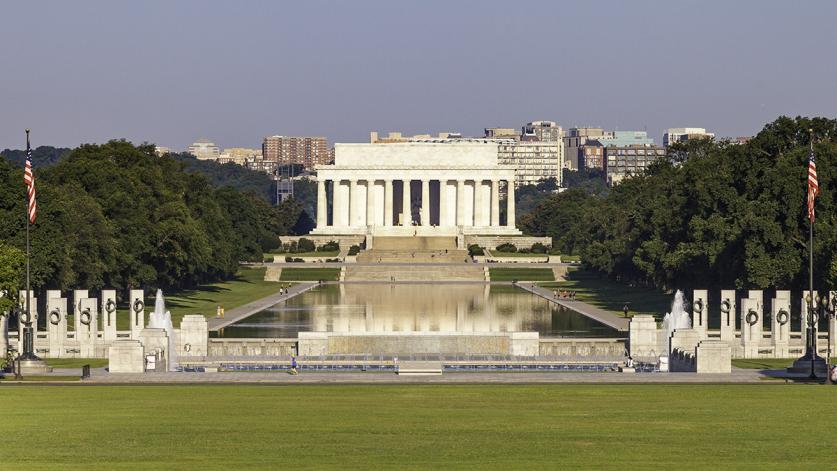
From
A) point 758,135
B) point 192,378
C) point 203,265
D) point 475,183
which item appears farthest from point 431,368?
point 475,183

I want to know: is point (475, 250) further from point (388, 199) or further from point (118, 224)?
point (118, 224)

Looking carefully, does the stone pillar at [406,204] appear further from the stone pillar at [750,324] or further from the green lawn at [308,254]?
the stone pillar at [750,324]

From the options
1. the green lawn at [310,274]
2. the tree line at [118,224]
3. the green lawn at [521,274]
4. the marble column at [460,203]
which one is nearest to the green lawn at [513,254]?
the green lawn at [521,274]

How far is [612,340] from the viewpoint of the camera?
60.1 m

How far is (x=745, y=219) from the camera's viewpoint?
7669cm

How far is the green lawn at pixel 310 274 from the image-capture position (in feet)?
408

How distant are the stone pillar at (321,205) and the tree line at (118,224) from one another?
212ft

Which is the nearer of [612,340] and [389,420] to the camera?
[389,420]

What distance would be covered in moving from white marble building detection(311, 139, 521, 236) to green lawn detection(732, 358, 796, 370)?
131504 mm

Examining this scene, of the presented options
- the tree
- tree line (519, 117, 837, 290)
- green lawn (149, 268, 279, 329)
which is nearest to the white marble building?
green lawn (149, 268, 279, 329)

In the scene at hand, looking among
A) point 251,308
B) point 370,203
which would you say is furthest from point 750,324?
point 370,203

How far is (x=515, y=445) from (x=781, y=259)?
46438mm

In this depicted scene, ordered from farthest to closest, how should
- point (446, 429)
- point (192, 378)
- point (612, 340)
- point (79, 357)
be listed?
1. point (612, 340)
2. point (79, 357)
3. point (192, 378)
4. point (446, 429)

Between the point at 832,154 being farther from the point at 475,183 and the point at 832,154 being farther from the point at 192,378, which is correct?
the point at 475,183
